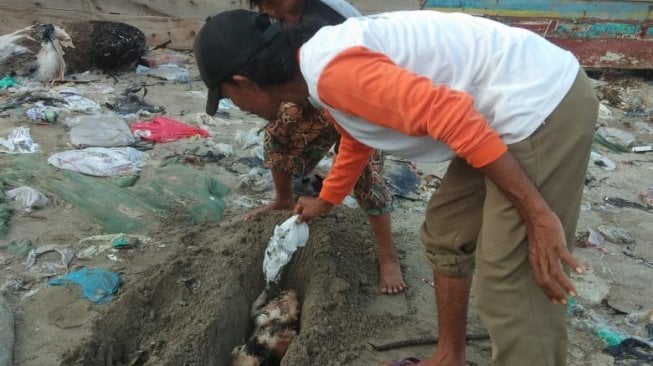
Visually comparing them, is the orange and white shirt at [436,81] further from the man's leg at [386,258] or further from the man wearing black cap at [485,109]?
the man's leg at [386,258]

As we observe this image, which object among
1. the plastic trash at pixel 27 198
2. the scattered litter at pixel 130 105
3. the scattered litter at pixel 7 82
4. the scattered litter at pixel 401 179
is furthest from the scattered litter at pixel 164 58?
the plastic trash at pixel 27 198

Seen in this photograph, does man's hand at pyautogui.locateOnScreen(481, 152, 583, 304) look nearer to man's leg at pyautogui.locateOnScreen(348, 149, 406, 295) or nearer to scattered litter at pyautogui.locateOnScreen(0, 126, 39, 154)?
man's leg at pyautogui.locateOnScreen(348, 149, 406, 295)

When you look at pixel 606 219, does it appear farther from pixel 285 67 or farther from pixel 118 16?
pixel 118 16

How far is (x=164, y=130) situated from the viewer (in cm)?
484

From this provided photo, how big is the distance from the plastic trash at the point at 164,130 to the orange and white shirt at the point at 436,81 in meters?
3.14

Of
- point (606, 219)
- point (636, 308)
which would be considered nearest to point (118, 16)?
point (606, 219)

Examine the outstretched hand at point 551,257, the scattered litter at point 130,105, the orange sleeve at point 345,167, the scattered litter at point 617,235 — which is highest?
the outstretched hand at point 551,257

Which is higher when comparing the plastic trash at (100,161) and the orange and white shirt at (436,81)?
the orange and white shirt at (436,81)

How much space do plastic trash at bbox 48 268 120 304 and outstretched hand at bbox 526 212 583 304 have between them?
6.16ft

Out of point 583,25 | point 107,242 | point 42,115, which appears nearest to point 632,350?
point 107,242

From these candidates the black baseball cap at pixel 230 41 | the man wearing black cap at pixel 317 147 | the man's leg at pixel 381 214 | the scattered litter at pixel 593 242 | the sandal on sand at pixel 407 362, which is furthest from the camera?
the scattered litter at pixel 593 242

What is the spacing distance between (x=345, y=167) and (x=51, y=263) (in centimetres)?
162

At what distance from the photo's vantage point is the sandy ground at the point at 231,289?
8.21 ft

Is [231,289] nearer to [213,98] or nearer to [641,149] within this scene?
[213,98]
